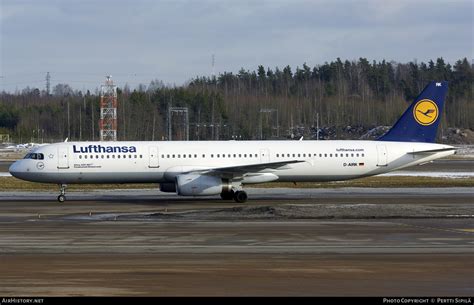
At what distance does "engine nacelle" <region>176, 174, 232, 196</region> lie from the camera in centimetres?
3909

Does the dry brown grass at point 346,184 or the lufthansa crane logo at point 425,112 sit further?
the dry brown grass at point 346,184

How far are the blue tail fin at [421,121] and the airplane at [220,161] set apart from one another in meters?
0.45

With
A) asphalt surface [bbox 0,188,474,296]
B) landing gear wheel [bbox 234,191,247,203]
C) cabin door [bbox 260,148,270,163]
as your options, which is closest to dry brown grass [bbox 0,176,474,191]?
cabin door [bbox 260,148,270,163]

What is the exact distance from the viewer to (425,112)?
4372cm

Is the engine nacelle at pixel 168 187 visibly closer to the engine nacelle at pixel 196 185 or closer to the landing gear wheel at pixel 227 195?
the engine nacelle at pixel 196 185

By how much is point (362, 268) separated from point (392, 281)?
1810mm

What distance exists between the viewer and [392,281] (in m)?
17.0

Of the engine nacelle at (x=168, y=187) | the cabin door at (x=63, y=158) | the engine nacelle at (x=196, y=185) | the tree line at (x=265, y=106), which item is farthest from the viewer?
the tree line at (x=265, y=106)

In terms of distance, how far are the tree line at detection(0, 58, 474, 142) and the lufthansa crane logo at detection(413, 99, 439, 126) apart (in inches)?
2175

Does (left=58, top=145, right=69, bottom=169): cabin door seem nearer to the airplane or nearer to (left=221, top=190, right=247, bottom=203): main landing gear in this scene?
the airplane

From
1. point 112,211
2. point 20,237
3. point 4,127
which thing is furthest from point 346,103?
point 20,237

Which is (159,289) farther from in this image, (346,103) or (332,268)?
(346,103)

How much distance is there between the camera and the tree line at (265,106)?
118250 mm

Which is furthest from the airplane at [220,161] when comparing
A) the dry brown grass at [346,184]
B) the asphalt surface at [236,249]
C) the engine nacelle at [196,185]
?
the dry brown grass at [346,184]
